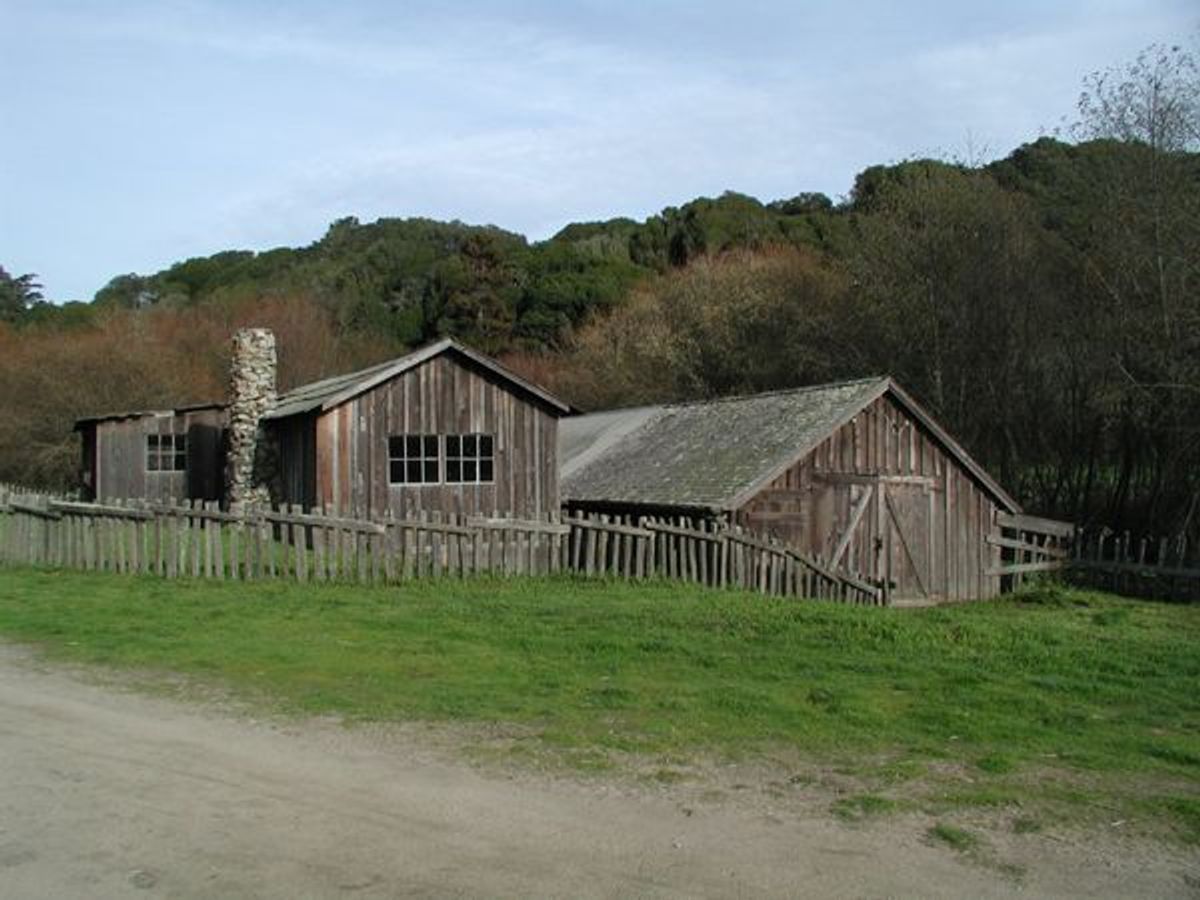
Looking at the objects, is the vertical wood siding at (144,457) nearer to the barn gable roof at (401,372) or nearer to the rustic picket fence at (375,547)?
the barn gable roof at (401,372)

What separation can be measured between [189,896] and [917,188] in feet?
102

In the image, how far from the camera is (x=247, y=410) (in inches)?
1073

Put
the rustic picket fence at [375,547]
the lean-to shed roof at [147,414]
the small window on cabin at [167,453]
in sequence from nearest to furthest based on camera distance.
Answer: the rustic picket fence at [375,547], the lean-to shed roof at [147,414], the small window on cabin at [167,453]

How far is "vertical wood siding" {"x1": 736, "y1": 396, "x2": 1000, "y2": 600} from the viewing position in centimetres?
2247

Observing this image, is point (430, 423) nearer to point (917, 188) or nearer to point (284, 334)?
point (917, 188)

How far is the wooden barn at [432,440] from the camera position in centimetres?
2270

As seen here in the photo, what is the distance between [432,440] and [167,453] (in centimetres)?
1192

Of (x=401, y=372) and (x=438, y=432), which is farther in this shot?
(x=438, y=432)

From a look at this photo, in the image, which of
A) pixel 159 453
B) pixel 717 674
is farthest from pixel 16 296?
pixel 717 674

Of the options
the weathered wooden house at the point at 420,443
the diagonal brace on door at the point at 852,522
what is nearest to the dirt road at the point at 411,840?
the weathered wooden house at the point at 420,443

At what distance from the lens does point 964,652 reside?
12531 millimetres

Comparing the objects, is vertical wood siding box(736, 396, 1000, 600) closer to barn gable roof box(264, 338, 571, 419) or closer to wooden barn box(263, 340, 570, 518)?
wooden barn box(263, 340, 570, 518)

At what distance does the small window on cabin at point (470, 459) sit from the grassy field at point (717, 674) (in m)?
6.19

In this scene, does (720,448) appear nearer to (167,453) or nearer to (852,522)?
(852,522)
